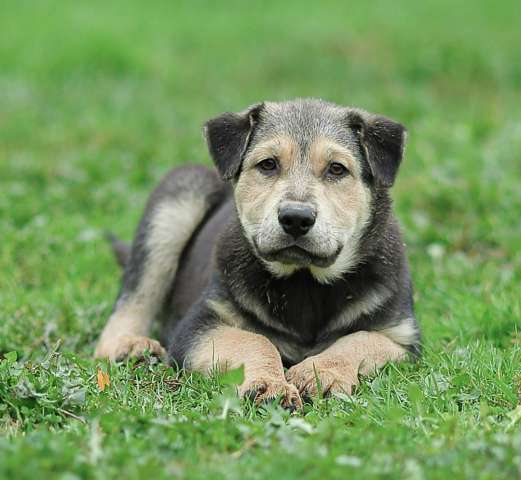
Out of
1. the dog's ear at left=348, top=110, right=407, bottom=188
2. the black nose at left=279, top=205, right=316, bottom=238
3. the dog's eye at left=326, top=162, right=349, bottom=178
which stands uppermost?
the dog's ear at left=348, top=110, right=407, bottom=188

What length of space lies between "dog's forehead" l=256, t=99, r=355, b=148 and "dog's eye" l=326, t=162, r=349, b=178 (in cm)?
18

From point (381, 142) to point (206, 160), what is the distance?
228 inches

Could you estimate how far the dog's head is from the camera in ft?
18.8

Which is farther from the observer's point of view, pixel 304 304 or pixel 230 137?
pixel 230 137

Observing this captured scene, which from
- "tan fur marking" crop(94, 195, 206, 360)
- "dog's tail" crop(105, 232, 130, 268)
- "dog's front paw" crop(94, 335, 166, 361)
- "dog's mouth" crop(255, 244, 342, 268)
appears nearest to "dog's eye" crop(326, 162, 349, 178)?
"dog's mouth" crop(255, 244, 342, 268)

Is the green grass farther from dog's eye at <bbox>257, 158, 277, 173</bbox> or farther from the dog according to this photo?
dog's eye at <bbox>257, 158, 277, 173</bbox>

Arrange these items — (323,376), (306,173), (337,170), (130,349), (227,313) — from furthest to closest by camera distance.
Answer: (130,349) → (227,313) → (337,170) → (306,173) → (323,376)

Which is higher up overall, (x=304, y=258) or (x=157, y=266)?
(x=304, y=258)

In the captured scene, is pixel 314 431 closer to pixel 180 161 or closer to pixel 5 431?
pixel 5 431

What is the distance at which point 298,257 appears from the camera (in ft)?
19.1

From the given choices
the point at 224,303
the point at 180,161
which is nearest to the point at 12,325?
the point at 224,303

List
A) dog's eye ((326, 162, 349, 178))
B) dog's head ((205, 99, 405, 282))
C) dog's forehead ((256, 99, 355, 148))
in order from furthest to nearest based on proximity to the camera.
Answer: dog's forehead ((256, 99, 355, 148)) → dog's eye ((326, 162, 349, 178)) → dog's head ((205, 99, 405, 282))

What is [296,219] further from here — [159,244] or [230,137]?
[159,244]

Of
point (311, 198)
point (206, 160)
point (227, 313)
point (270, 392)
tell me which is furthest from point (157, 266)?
point (206, 160)
